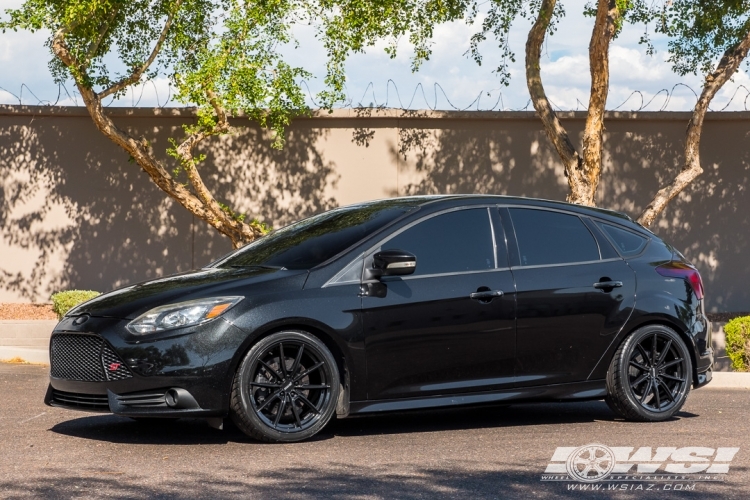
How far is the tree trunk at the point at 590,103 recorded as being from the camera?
13789 millimetres

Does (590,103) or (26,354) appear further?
(590,103)

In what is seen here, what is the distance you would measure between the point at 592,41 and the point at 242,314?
8547 mm

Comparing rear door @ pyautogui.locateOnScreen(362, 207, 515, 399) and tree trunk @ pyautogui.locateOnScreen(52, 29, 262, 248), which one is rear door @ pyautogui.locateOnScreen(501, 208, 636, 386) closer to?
rear door @ pyautogui.locateOnScreen(362, 207, 515, 399)

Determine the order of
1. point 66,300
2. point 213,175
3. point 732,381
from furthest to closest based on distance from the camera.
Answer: point 213,175, point 66,300, point 732,381

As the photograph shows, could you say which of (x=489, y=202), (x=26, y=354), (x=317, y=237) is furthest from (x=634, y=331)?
(x=26, y=354)

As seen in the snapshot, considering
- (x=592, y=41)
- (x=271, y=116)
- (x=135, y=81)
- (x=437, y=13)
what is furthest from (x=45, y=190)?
(x=592, y=41)

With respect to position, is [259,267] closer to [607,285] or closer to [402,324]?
[402,324]

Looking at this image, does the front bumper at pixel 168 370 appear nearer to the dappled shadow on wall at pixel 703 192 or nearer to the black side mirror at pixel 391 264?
the black side mirror at pixel 391 264

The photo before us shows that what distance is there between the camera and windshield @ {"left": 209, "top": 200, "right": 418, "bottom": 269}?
7.43m

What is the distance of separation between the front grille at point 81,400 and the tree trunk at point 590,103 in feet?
28.1

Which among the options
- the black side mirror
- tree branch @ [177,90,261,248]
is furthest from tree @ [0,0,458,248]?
the black side mirror

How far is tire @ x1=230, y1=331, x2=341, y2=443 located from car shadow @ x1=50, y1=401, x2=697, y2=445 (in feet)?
0.77

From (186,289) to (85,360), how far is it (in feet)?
2.51

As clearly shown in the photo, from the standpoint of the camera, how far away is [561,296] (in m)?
7.71
